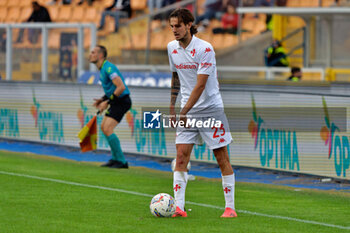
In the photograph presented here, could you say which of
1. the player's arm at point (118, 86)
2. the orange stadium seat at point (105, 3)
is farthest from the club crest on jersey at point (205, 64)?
the orange stadium seat at point (105, 3)

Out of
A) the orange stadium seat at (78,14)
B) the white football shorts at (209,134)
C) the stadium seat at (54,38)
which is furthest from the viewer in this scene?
the orange stadium seat at (78,14)

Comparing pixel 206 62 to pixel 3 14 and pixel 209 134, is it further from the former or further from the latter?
pixel 3 14

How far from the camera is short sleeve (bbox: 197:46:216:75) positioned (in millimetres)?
7758

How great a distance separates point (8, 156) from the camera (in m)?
14.5

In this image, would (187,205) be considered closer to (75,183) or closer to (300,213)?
(300,213)

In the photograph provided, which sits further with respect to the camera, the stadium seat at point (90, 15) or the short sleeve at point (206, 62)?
the stadium seat at point (90, 15)

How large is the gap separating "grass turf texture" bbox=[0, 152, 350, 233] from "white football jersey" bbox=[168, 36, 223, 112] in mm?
1164

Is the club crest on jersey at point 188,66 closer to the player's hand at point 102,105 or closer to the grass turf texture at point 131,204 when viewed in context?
the grass turf texture at point 131,204

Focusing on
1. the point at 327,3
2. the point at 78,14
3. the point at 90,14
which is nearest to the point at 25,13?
the point at 78,14

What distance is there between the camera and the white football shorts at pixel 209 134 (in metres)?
7.88

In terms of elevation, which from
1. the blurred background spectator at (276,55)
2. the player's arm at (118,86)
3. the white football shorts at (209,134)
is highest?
the white football shorts at (209,134)

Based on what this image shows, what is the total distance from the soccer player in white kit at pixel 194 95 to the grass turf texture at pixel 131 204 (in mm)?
456

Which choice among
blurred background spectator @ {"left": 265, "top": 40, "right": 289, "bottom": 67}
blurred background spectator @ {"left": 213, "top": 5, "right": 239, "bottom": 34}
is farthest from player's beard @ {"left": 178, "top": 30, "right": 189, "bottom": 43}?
blurred background spectator @ {"left": 213, "top": 5, "right": 239, "bottom": 34}

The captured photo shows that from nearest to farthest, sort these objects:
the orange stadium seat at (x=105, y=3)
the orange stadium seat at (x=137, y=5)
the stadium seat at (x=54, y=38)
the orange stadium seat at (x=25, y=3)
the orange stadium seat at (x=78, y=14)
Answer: the stadium seat at (x=54, y=38) < the orange stadium seat at (x=137, y=5) < the orange stadium seat at (x=105, y=3) < the orange stadium seat at (x=78, y=14) < the orange stadium seat at (x=25, y=3)
